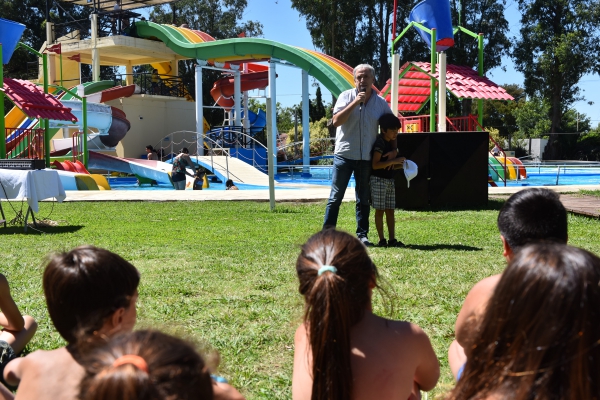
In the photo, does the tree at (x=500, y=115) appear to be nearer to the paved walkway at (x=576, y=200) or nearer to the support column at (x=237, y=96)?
the support column at (x=237, y=96)

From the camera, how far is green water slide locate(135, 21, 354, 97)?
20266 millimetres

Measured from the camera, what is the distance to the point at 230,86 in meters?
28.1

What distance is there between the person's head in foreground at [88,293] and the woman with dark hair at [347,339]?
22.0 inches

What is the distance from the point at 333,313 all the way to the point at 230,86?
27.1 meters

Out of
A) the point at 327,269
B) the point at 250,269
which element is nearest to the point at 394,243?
the point at 250,269

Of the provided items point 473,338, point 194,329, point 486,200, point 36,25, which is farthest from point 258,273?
point 36,25

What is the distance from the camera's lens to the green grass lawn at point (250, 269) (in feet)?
10.7

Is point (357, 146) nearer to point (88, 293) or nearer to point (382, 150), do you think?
point (382, 150)

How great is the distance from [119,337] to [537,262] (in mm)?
797

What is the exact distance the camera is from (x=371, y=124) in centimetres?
601

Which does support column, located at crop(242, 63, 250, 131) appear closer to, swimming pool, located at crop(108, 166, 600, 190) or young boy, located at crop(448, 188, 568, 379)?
swimming pool, located at crop(108, 166, 600, 190)

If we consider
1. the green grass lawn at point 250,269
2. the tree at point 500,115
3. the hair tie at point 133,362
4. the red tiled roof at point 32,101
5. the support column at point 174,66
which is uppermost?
the support column at point 174,66

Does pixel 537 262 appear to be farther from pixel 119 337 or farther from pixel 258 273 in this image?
pixel 258 273

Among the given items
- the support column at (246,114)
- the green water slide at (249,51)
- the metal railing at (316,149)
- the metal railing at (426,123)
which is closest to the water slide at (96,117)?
the green water slide at (249,51)
